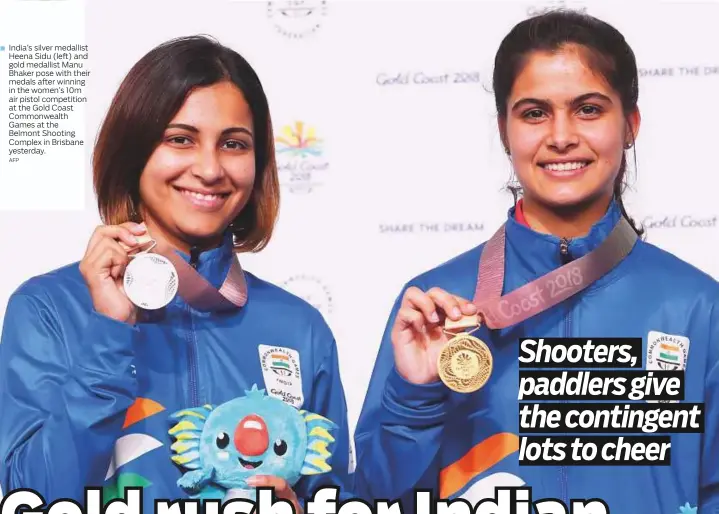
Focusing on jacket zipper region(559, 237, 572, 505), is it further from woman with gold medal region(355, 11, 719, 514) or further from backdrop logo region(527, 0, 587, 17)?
backdrop logo region(527, 0, 587, 17)

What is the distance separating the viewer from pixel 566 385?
9.39 feet

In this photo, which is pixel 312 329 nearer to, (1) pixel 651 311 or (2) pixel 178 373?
(2) pixel 178 373

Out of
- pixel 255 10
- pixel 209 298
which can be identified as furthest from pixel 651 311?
pixel 255 10

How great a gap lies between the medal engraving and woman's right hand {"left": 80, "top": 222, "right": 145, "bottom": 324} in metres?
0.68

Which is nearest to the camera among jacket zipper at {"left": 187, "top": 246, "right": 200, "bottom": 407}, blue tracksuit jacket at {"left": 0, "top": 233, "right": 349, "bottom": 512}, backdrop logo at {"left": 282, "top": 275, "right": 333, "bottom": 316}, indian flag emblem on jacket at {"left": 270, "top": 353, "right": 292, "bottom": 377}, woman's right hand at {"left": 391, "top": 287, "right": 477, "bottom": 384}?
blue tracksuit jacket at {"left": 0, "top": 233, "right": 349, "bottom": 512}

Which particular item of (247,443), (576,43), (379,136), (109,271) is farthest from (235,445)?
(576,43)

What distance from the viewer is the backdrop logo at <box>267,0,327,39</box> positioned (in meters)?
3.32

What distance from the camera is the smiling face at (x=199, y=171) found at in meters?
2.73

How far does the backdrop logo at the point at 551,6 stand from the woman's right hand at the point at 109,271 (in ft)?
4.52

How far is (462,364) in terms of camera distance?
257cm

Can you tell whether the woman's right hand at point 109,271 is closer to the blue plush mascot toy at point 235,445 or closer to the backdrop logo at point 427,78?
the blue plush mascot toy at point 235,445

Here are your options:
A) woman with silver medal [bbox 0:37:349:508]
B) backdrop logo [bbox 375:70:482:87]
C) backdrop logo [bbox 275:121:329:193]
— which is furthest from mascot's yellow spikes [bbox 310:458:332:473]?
backdrop logo [bbox 375:70:482:87]

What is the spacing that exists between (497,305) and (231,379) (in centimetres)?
63

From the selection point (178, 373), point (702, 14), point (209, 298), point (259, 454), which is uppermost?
point (702, 14)
